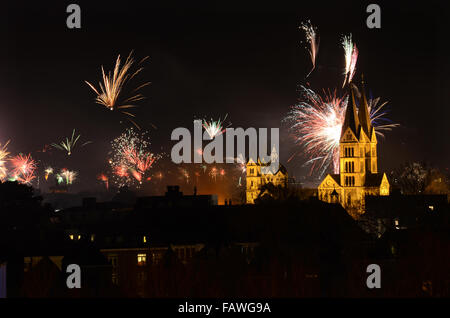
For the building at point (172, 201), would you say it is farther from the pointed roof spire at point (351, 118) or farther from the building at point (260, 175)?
the building at point (260, 175)

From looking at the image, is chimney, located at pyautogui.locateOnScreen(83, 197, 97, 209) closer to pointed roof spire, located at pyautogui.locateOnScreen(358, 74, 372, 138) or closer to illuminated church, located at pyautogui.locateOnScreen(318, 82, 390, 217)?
illuminated church, located at pyautogui.locateOnScreen(318, 82, 390, 217)

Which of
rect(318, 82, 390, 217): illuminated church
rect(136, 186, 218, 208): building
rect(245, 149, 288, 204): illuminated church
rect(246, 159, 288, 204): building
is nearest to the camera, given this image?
rect(136, 186, 218, 208): building

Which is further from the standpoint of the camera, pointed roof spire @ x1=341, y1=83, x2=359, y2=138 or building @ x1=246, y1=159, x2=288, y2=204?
building @ x1=246, y1=159, x2=288, y2=204

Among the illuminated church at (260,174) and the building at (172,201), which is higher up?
the illuminated church at (260,174)

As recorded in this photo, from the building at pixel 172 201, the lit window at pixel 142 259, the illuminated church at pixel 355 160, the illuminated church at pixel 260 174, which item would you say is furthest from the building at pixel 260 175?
the lit window at pixel 142 259

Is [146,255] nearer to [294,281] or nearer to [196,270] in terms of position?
[196,270]

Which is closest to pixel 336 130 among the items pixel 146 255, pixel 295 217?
pixel 295 217

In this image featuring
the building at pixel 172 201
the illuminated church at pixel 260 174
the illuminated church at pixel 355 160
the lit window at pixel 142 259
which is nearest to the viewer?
the lit window at pixel 142 259

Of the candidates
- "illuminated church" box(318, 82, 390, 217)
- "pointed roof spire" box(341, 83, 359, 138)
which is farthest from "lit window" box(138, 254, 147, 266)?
"pointed roof spire" box(341, 83, 359, 138)
